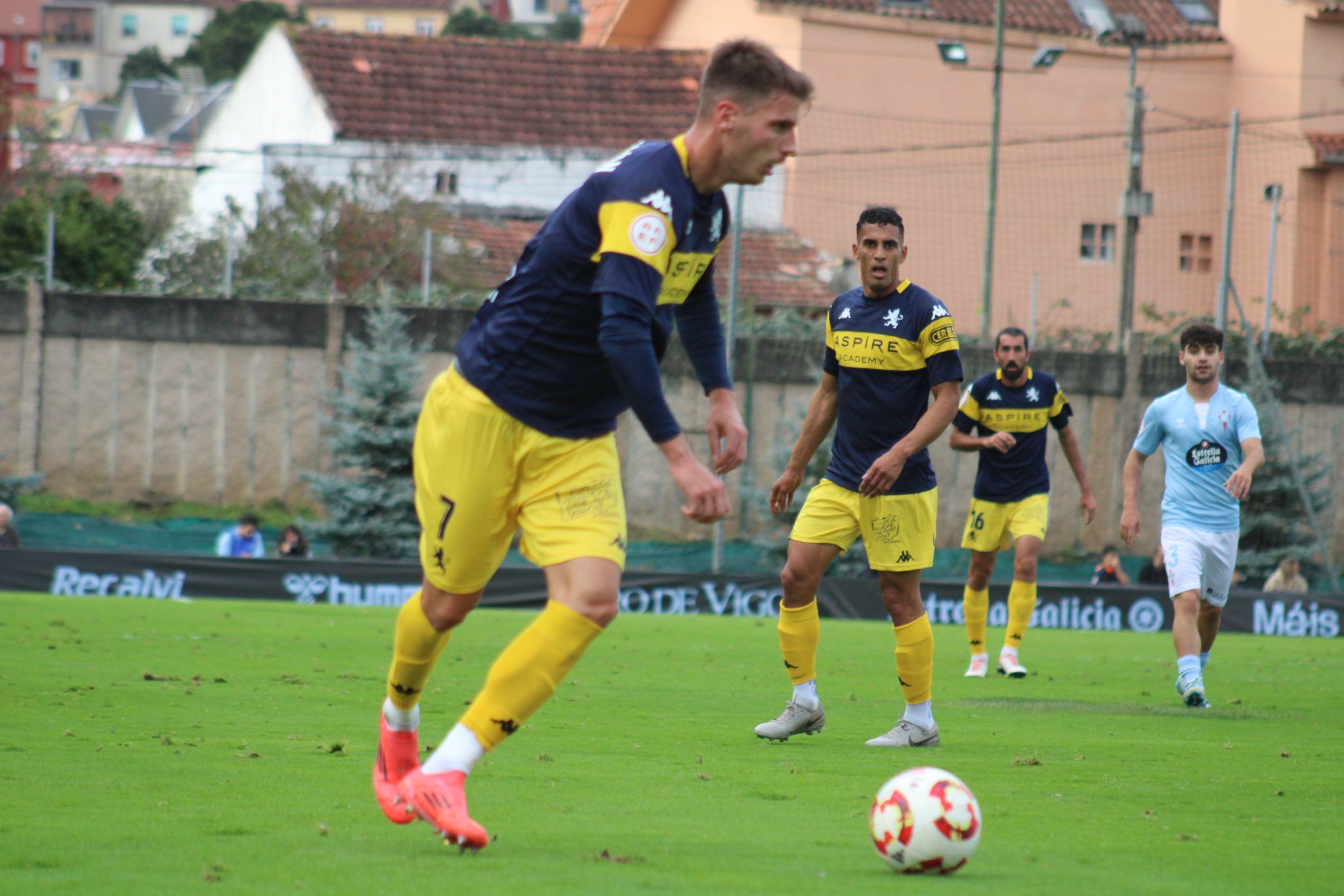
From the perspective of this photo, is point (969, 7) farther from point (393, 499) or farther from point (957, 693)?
point (957, 693)

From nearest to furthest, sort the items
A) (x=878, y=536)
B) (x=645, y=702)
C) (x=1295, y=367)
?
(x=878, y=536) < (x=645, y=702) < (x=1295, y=367)

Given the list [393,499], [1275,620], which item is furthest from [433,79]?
[1275,620]

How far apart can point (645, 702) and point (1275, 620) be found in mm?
11733

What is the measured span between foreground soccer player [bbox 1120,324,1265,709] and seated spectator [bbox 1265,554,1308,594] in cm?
1031

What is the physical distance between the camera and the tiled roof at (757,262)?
27953 mm

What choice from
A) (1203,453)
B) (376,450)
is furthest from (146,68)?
(1203,453)

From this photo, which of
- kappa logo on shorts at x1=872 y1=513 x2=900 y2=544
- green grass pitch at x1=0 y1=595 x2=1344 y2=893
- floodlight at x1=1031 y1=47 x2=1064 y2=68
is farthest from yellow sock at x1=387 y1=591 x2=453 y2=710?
floodlight at x1=1031 y1=47 x2=1064 y2=68

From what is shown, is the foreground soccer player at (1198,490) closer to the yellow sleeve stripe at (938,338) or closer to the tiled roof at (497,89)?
the yellow sleeve stripe at (938,338)

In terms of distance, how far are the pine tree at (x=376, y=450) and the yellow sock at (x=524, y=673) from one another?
667 inches

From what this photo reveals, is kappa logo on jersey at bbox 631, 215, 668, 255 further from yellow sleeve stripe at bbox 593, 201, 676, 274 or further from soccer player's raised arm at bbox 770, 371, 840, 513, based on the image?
soccer player's raised arm at bbox 770, 371, 840, 513

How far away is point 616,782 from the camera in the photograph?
19.3 feet

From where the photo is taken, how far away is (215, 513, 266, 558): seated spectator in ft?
64.7

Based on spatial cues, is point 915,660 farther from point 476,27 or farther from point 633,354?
point 476,27

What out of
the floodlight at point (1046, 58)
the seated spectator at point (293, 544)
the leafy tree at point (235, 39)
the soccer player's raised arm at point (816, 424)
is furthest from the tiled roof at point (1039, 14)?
the leafy tree at point (235, 39)
